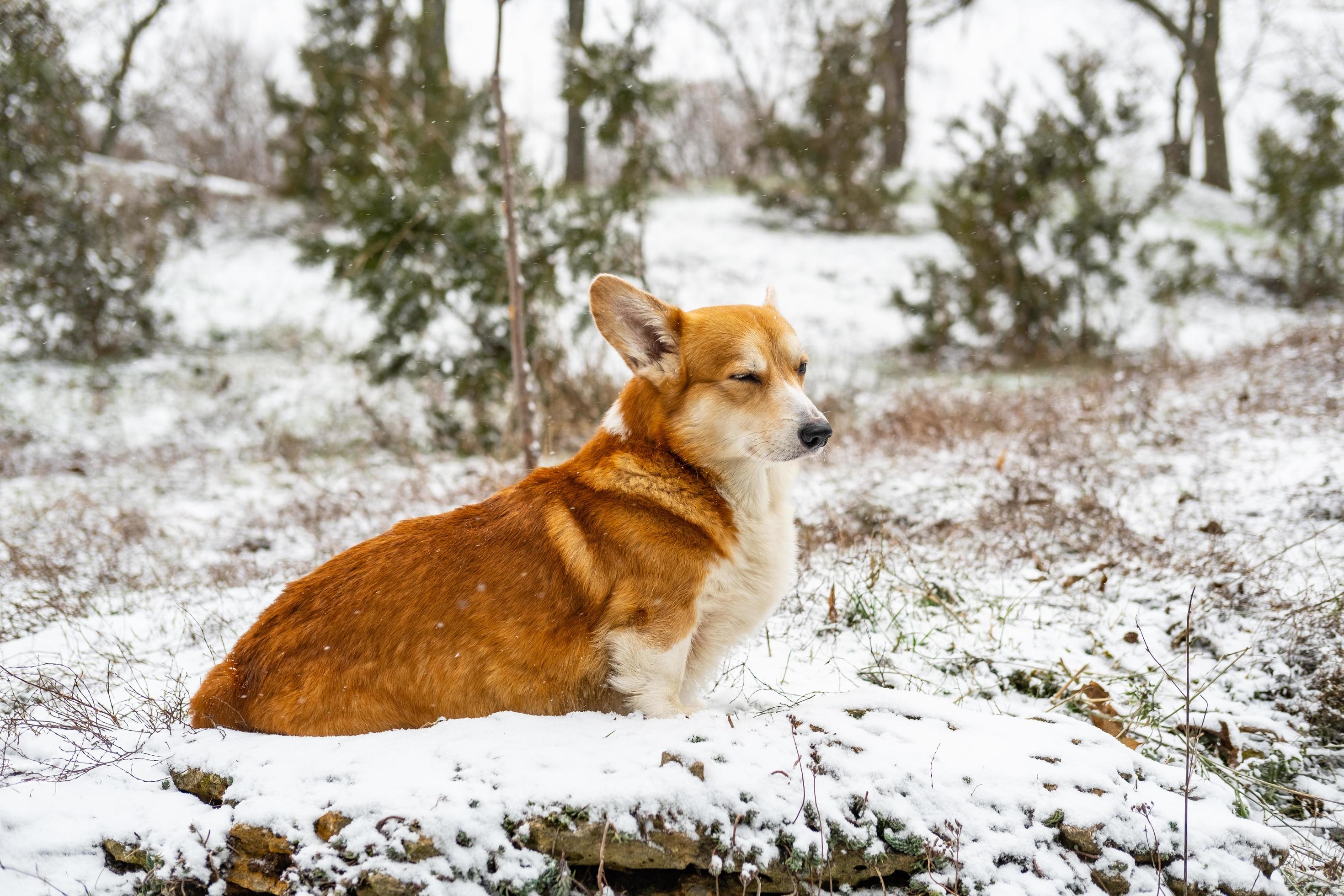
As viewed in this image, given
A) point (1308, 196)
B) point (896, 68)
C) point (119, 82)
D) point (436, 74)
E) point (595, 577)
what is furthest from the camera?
point (896, 68)

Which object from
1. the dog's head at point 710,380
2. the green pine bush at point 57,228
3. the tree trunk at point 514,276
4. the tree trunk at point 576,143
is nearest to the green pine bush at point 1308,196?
the tree trunk at point 576,143

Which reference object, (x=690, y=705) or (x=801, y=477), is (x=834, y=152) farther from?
(x=690, y=705)

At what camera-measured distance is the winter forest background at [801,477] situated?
98.1 inches

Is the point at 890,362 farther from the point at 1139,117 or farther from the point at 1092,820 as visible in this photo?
the point at 1092,820

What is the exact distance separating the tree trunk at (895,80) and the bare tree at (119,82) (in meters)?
15.9

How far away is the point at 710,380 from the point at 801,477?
428cm

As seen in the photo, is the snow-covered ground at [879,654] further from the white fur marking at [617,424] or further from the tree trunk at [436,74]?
the tree trunk at [436,74]

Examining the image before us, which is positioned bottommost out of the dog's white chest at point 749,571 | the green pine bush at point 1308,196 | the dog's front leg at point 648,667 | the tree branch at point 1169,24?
the dog's front leg at point 648,667

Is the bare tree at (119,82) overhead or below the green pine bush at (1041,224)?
overhead

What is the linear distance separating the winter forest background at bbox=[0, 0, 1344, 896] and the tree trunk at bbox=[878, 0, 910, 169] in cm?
24

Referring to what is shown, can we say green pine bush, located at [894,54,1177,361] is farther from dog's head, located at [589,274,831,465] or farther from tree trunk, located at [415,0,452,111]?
dog's head, located at [589,274,831,465]

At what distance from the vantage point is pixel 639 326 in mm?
3096

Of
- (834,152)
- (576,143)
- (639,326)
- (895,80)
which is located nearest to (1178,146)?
(895,80)

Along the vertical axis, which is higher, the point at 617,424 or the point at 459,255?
the point at 459,255
